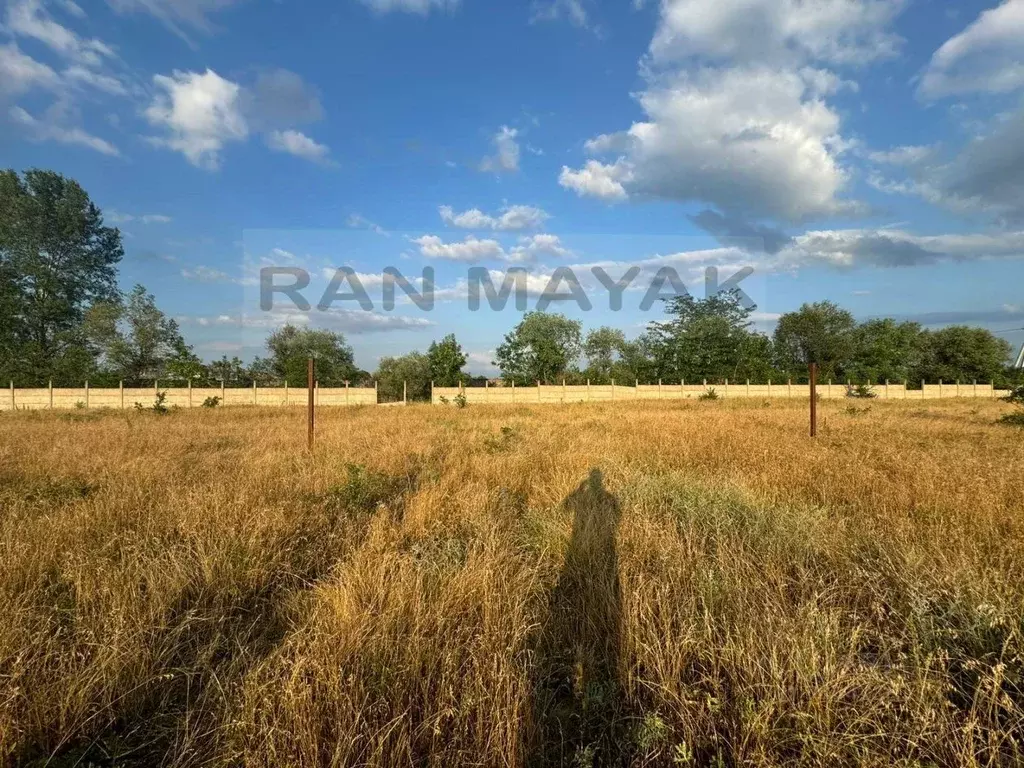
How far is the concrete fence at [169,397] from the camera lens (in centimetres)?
2827

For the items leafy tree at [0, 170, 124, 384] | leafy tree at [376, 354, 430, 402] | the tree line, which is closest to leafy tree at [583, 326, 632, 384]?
the tree line

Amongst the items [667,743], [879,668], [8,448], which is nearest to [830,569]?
[879,668]

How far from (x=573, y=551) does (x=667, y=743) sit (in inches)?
62.9

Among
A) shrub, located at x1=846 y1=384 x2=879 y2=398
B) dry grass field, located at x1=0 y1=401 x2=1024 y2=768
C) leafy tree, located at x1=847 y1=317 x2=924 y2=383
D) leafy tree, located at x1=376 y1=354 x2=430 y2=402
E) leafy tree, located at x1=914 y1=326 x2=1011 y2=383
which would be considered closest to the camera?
dry grass field, located at x1=0 y1=401 x2=1024 y2=768

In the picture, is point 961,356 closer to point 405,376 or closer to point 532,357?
point 532,357

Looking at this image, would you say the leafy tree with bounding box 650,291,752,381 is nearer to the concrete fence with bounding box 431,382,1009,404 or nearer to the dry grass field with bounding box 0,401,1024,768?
the concrete fence with bounding box 431,382,1009,404

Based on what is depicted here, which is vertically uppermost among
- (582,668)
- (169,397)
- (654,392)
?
(654,392)

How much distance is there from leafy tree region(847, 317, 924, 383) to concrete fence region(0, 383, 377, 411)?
157ft

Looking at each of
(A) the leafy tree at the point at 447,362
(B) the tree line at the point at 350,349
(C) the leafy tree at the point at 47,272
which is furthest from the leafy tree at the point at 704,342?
(C) the leafy tree at the point at 47,272

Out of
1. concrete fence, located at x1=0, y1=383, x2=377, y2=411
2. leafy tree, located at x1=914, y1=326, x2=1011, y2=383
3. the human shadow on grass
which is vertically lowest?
the human shadow on grass

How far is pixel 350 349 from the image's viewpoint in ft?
188

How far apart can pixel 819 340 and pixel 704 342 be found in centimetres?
1672

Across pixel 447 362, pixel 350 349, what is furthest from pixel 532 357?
pixel 350 349

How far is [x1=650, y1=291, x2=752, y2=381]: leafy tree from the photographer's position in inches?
1785
